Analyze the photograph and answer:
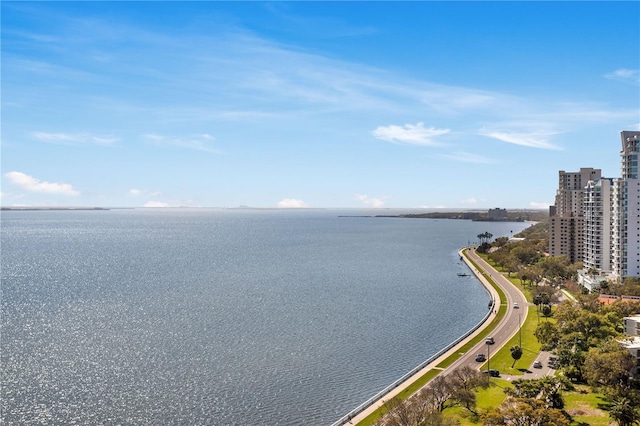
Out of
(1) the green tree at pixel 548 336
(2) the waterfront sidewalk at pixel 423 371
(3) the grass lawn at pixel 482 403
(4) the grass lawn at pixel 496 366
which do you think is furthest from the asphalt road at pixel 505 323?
(3) the grass lawn at pixel 482 403

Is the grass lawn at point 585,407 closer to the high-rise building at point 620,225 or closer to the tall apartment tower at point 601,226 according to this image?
the high-rise building at point 620,225

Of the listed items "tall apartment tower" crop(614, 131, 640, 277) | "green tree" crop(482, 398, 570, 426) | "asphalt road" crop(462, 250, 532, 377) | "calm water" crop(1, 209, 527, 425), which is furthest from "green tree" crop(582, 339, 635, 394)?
"tall apartment tower" crop(614, 131, 640, 277)

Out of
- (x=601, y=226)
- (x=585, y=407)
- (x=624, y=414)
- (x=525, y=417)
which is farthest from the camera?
(x=601, y=226)

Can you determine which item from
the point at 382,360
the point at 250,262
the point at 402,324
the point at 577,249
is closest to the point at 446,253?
the point at 577,249

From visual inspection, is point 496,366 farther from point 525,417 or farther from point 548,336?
point 525,417

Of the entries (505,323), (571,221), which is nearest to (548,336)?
(505,323)

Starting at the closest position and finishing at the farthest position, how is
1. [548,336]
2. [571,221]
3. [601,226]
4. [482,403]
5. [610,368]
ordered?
[610,368] < [482,403] < [548,336] < [601,226] < [571,221]
